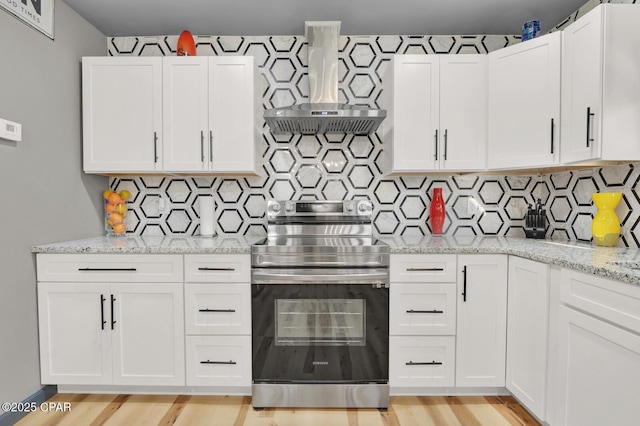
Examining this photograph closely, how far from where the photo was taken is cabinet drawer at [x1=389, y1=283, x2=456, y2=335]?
202 centimetres

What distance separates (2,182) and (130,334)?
3.52ft

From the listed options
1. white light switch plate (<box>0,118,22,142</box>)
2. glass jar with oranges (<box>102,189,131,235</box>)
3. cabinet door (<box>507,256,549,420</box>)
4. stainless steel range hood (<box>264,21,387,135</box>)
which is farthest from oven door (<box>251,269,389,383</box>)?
white light switch plate (<box>0,118,22,142</box>)

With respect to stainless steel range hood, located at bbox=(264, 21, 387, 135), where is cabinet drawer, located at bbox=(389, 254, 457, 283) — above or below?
below

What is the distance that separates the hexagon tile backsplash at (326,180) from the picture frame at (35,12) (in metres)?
0.62

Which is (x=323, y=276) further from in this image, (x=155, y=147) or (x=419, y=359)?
(x=155, y=147)

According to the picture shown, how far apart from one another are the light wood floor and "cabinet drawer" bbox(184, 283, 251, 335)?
0.44 m

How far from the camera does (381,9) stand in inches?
91.5

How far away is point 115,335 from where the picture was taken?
2.02m

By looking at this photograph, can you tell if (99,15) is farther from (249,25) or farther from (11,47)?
(249,25)

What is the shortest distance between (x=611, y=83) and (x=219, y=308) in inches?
97.0

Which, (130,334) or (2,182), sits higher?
(2,182)

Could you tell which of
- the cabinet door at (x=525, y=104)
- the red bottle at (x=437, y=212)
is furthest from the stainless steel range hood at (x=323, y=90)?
the cabinet door at (x=525, y=104)

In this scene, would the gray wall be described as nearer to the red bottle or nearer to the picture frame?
the picture frame

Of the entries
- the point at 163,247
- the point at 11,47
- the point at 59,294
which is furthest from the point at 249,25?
the point at 59,294
